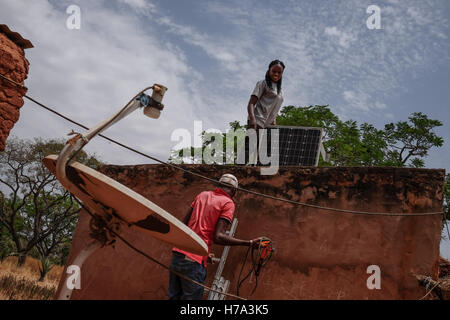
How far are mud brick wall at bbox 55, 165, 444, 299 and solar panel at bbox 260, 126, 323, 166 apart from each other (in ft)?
3.01

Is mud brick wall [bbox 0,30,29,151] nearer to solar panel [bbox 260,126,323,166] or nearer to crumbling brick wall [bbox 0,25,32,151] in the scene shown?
crumbling brick wall [bbox 0,25,32,151]

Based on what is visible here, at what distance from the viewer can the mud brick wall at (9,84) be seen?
412 centimetres

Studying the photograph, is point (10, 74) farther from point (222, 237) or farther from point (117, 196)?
point (222, 237)

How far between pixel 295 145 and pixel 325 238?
1.84 m

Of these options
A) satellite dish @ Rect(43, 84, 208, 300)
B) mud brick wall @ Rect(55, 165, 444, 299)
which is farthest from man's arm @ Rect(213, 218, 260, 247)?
mud brick wall @ Rect(55, 165, 444, 299)

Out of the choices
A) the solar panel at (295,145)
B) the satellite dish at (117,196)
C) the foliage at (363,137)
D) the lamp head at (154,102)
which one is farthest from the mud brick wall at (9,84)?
the foliage at (363,137)

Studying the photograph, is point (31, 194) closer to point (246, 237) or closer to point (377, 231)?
point (246, 237)

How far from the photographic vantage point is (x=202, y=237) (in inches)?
120

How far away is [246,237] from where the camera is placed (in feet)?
14.4

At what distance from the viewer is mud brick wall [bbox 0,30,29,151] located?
4117mm

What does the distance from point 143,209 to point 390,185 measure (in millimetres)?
2798

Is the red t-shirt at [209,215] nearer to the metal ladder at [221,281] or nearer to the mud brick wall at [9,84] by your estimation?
the metal ladder at [221,281]

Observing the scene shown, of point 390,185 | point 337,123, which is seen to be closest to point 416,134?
point 337,123

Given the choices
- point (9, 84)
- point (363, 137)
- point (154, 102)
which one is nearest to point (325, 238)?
point (154, 102)
